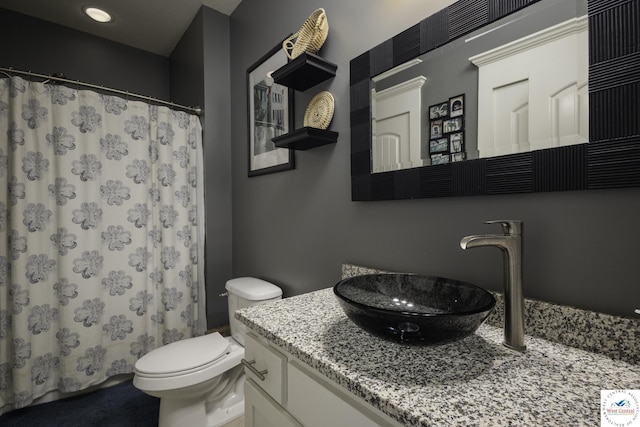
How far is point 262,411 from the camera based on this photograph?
0.87 metres

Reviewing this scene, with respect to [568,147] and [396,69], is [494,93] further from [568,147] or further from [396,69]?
[396,69]

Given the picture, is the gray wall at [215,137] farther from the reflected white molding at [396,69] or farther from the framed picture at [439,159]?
the framed picture at [439,159]

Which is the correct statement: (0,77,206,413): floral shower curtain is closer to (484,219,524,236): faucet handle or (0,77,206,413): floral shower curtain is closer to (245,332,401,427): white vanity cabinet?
(245,332,401,427): white vanity cabinet

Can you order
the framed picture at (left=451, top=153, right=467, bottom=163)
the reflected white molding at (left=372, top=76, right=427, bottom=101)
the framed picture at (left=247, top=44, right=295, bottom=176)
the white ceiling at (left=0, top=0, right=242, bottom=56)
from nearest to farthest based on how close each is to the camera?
the framed picture at (left=451, top=153, right=467, bottom=163)
the reflected white molding at (left=372, top=76, right=427, bottom=101)
the framed picture at (left=247, top=44, right=295, bottom=176)
the white ceiling at (left=0, top=0, right=242, bottom=56)

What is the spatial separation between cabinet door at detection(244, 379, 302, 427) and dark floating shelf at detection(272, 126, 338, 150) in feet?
3.19

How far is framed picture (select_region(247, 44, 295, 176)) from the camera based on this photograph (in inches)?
66.1

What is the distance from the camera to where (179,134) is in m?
2.10

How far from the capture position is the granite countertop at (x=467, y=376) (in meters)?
0.47

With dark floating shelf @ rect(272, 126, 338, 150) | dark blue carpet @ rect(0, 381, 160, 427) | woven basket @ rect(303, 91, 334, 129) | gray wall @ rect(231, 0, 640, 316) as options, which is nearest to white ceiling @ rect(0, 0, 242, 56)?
gray wall @ rect(231, 0, 640, 316)

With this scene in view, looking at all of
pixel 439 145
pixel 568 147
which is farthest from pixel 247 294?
pixel 568 147

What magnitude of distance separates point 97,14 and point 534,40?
2.90m

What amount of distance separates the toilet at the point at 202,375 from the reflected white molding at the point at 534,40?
139cm

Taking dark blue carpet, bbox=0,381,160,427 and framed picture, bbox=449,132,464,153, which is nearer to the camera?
framed picture, bbox=449,132,464,153

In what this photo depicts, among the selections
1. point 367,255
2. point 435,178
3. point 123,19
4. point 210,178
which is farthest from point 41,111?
point 435,178
